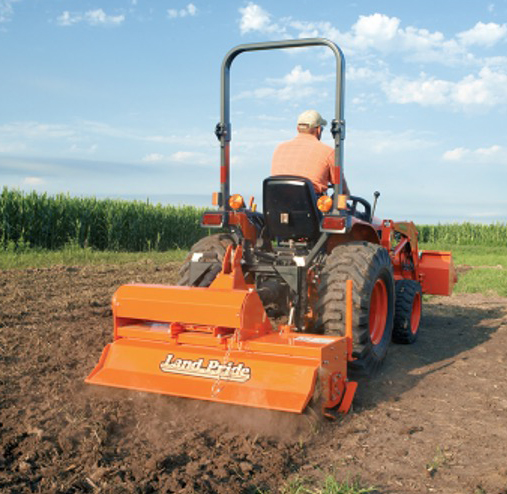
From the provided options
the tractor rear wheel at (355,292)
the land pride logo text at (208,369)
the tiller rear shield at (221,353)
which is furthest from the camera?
the tractor rear wheel at (355,292)

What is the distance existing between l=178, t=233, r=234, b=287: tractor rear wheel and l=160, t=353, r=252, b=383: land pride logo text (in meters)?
0.83

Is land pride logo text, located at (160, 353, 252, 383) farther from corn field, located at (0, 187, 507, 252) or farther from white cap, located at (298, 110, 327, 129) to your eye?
corn field, located at (0, 187, 507, 252)

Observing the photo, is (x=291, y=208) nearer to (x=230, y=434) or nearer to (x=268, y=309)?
(x=268, y=309)

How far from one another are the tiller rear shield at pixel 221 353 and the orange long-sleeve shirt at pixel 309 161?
102cm

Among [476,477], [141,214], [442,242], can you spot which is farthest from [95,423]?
[442,242]

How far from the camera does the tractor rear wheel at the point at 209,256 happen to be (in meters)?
4.78

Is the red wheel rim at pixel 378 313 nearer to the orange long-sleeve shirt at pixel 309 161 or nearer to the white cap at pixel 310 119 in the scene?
the orange long-sleeve shirt at pixel 309 161

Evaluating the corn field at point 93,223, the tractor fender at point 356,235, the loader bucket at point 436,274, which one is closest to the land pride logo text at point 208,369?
the tractor fender at point 356,235

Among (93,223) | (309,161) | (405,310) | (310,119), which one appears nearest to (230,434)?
(309,161)

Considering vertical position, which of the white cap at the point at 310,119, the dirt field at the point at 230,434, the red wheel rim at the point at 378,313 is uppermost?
the white cap at the point at 310,119

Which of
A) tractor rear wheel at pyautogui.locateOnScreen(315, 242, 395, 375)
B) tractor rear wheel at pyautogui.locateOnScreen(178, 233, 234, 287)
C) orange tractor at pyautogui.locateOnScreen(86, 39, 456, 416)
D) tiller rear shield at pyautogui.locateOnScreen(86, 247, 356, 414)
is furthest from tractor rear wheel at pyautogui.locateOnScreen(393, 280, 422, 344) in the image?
tiller rear shield at pyautogui.locateOnScreen(86, 247, 356, 414)

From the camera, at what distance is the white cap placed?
203 inches

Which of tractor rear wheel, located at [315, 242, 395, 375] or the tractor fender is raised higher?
the tractor fender

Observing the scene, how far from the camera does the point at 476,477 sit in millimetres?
3291
